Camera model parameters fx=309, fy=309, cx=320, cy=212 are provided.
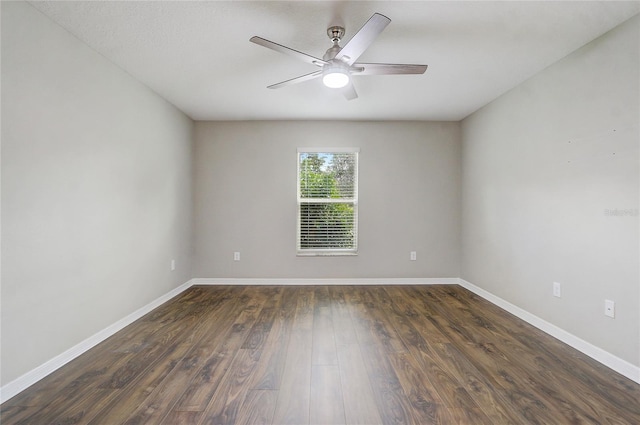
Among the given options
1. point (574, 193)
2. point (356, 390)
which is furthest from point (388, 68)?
point (356, 390)

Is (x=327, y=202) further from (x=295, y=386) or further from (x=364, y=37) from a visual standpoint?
(x=295, y=386)

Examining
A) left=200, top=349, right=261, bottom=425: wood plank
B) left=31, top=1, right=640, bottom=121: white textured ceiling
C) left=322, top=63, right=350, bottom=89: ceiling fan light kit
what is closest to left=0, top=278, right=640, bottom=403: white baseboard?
left=200, top=349, right=261, bottom=425: wood plank

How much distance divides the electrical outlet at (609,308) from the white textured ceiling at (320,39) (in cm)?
194

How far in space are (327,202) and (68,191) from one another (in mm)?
2964

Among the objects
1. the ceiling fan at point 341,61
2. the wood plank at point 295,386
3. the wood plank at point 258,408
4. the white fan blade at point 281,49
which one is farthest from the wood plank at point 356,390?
the white fan blade at point 281,49

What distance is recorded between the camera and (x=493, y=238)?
3.64 meters

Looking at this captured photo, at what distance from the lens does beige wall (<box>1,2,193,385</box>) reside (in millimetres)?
1825

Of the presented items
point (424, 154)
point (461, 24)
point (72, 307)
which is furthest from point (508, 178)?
point (72, 307)

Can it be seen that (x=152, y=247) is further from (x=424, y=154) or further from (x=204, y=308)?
(x=424, y=154)

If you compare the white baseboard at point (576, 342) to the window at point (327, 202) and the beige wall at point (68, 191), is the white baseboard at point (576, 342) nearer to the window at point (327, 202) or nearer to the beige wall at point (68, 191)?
the window at point (327, 202)

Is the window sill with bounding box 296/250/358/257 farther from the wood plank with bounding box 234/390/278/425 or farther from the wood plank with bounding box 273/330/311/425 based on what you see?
the wood plank with bounding box 234/390/278/425

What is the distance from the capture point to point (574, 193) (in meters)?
2.51

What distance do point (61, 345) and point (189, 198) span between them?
2.41m

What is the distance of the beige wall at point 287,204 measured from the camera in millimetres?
4422
